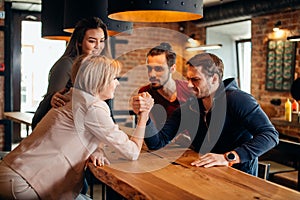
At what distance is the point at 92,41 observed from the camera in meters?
2.57

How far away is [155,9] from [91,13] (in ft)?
3.34

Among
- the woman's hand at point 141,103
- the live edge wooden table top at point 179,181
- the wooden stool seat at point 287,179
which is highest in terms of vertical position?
the woman's hand at point 141,103

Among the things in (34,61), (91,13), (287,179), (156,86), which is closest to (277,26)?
(287,179)

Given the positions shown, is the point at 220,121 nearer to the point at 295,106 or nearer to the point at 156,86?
the point at 156,86

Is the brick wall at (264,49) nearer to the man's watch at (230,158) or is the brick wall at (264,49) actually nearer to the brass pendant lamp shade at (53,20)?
the brass pendant lamp shade at (53,20)

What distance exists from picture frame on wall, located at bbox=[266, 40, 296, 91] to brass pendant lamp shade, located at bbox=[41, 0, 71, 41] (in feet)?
11.7

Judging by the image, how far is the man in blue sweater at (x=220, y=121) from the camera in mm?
2064

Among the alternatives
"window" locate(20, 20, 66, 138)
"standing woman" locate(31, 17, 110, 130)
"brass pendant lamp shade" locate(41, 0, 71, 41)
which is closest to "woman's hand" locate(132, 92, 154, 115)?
"standing woman" locate(31, 17, 110, 130)

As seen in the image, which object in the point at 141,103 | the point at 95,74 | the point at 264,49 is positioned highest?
the point at 264,49

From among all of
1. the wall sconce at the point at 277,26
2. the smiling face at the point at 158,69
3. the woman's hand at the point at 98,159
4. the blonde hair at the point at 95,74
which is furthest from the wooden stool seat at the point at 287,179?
the wall sconce at the point at 277,26

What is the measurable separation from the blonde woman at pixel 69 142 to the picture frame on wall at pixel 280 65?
4.68 meters

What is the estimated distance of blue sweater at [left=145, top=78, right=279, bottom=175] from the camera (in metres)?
2.07

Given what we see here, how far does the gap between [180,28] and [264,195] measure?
7547 millimetres

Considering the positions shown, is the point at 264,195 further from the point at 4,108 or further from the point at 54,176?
the point at 4,108
